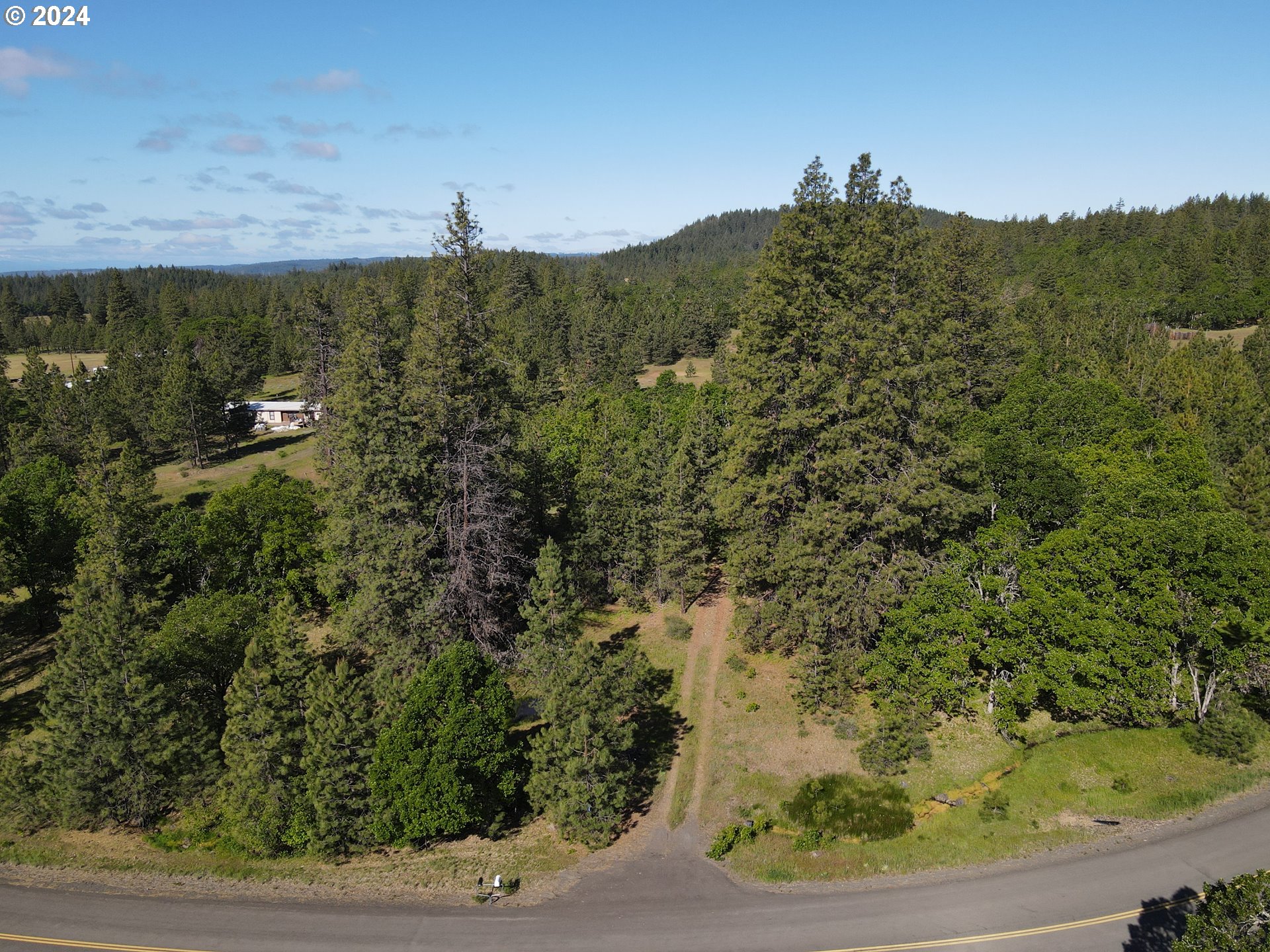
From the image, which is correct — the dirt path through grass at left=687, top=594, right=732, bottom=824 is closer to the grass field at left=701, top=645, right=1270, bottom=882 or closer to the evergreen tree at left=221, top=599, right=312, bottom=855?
the grass field at left=701, top=645, right=1270, bottom=882

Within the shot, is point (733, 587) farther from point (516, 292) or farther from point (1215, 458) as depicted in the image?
point (516, 292)

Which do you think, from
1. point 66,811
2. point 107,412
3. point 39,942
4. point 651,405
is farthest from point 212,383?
point 39,942

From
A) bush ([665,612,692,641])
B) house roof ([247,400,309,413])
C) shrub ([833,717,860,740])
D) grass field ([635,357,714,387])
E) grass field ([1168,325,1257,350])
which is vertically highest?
grass field ([1168,325,1257,350])

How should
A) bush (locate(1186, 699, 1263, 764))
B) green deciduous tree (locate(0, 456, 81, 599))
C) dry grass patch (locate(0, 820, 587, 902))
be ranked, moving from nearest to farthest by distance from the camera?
dry grass patch (locate(0, 820, 587, 902)) → bush (locate(1186, 699, 1263, 764)) → green deciduous tree (locate(0, 456, 81, 599))

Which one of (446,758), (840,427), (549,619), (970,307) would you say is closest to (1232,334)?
(970,307)

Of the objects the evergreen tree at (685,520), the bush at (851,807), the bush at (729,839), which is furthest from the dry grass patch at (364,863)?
the evergreen tree at (685,520)

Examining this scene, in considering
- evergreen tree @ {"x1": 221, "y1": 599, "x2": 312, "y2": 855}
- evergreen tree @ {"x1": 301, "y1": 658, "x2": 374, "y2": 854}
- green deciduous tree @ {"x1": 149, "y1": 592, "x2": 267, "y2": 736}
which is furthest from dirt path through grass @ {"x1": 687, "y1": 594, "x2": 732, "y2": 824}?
green deciduous tree @ {"x1": 149, "y1": 592, "x2": 267, "y2": 736}

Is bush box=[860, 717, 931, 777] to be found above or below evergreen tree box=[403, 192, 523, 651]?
below

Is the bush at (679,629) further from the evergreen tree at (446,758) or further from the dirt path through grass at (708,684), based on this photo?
the evergreen tree at (446,758)
